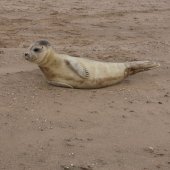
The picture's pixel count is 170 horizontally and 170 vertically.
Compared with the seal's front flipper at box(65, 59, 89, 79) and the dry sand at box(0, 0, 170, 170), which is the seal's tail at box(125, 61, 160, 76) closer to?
the dry sand at box(0, 0, 170, 170)

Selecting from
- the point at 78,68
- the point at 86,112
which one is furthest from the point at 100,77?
the point at 86,112

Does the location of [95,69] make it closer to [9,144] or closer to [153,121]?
[153,121]

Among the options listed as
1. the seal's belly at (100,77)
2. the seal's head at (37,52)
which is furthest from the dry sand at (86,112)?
the seal's head at (37,52)

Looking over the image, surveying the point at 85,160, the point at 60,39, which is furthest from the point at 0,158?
the point at 60,39

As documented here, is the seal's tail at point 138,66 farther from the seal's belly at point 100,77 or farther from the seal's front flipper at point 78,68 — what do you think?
the seal's front flipper at point 78,68

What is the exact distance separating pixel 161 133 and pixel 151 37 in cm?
386

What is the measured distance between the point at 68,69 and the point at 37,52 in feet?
1.32

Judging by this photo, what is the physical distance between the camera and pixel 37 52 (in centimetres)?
561

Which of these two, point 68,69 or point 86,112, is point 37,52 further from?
point 86,112

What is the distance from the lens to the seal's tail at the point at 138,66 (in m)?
6.29

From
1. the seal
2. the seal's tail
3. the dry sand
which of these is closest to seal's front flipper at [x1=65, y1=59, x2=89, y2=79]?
the seal

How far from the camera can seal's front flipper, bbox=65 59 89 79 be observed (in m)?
5.79

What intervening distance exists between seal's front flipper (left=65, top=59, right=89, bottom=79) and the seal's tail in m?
0.64

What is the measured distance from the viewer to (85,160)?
14.5 feet
